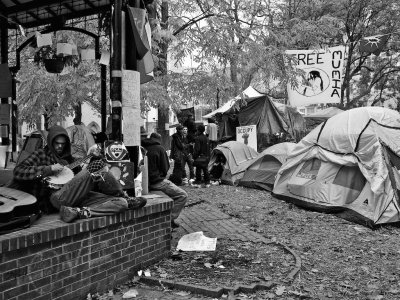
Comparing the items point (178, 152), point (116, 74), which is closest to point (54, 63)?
point (116, 74)

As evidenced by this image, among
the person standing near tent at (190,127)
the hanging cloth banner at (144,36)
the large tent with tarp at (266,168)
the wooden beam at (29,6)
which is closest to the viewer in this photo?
the hanging cloth banner at (144,36)

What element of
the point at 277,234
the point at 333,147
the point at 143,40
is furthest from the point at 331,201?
the point at 143,40

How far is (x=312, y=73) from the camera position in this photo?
1318 cm

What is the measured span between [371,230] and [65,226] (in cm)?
596

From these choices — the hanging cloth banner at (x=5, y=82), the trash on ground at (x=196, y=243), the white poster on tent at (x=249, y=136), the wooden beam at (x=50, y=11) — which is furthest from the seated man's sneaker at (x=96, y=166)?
the white poster on tent at (x=249, y=136)

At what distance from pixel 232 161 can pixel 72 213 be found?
980cm

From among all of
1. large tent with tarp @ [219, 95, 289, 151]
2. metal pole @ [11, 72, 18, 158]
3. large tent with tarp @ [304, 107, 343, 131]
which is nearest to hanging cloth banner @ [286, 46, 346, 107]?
large tent with tarp @ [219, 95, 289, 151]

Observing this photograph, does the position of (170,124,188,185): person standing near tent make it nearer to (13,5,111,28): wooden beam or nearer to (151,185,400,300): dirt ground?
(151,185,400,300): dirt ground

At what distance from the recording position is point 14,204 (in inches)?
154

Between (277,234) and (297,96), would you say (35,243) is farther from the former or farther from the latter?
(297,96)

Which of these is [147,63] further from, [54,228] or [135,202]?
[54,228]

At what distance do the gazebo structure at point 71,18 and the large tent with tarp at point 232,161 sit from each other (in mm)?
6708

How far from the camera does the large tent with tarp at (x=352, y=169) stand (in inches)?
328

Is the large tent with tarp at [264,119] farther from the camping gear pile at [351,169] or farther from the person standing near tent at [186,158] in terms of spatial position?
the camping gear pile at [351,169]
